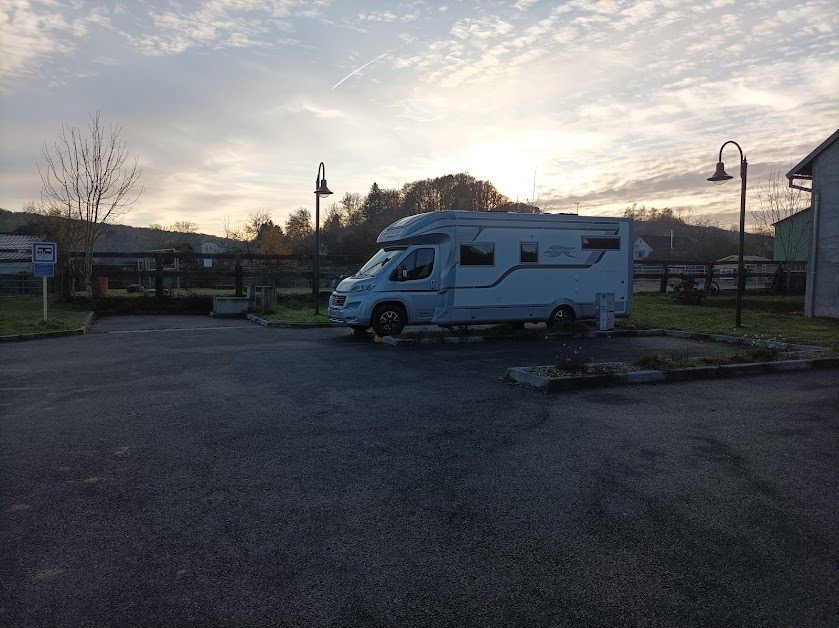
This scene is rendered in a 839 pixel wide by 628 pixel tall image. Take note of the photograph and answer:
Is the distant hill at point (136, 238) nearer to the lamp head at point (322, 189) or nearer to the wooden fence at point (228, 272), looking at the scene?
the wooden fence at point (228, 272)

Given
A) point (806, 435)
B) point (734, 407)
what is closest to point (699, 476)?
point (806, 435)

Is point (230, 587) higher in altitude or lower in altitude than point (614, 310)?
lower

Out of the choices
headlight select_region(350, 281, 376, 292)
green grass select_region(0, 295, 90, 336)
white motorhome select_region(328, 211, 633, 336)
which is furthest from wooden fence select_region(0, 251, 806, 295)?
white motorhome select_region(328, 211, 633, 336)

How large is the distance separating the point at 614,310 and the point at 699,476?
1105cm

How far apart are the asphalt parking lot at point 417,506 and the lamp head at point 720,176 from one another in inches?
346

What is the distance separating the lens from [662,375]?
847cm

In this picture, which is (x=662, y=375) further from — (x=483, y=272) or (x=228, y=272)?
(x=228, y=272)

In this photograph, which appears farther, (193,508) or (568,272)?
(568,272)

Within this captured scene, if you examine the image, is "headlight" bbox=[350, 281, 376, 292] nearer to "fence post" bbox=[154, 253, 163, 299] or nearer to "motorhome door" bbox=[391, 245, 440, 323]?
"motorhome door" bbox=[391, 245, 440, 323]

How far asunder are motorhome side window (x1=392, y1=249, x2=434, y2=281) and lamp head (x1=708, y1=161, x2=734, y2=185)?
7.90 meters

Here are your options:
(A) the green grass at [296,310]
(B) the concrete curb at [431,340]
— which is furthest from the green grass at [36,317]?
(B) the concrete curb at [431,340]

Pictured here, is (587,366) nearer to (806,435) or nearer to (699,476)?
(806,435)

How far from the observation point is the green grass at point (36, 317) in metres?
14.4

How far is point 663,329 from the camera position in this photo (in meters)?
14.6
